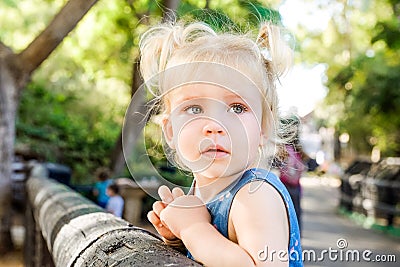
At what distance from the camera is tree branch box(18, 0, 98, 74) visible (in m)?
6.99

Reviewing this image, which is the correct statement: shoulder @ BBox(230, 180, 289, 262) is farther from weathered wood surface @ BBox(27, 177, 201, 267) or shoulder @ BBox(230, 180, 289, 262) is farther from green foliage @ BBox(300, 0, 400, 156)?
green foliage @ BBox(300, 0, 400, 156)

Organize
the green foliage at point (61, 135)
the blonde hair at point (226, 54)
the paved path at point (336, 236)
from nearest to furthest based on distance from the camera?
1. the blonde hair at point (226, 54)
2. the paved path at point (336, 236)
3. the green foliage at point (61, 135)

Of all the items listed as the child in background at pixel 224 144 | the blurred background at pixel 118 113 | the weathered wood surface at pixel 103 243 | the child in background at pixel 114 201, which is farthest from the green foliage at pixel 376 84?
the child in background at pixel 224 144

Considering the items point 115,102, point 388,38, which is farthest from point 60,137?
point 388,38

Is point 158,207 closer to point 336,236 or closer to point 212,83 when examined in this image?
point 212,83

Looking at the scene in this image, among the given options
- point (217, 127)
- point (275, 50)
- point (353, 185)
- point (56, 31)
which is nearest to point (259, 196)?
point (217, 127)

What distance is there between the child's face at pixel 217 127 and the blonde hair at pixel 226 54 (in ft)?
0.24

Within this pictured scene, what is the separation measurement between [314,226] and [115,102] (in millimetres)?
9581

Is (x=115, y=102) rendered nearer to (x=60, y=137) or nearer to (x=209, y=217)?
(x=60, y=137)

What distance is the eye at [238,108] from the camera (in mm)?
1449

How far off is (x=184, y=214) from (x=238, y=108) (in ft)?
0.93

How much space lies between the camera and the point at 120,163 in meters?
13.4

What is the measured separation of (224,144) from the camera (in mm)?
1423

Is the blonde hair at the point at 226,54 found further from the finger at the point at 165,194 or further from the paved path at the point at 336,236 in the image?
the paved path at the point at 336,236
